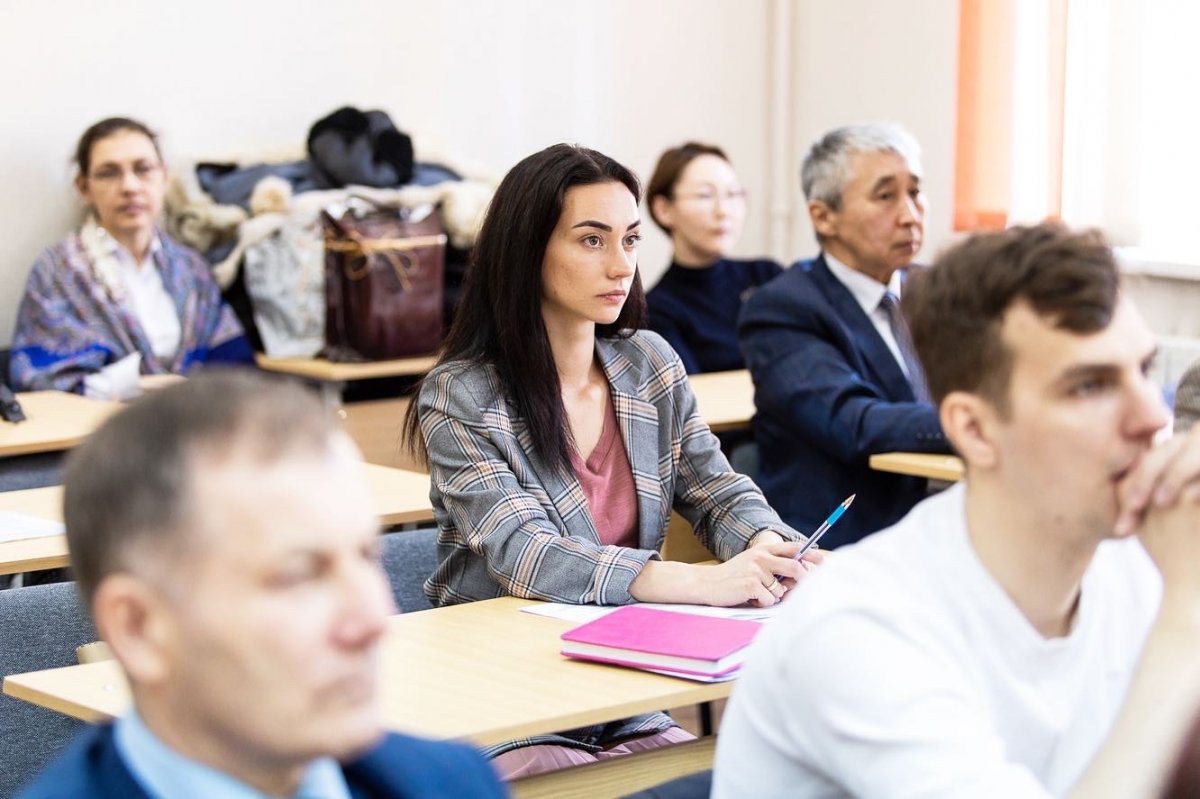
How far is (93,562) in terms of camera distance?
1.04 m

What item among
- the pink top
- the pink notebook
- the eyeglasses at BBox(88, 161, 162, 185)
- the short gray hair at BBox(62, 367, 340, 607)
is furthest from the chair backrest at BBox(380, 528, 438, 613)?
the eyeglasses at BBox(88, 161, 162, 185)

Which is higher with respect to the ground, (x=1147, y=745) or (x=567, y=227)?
A: (x=567, y=227)

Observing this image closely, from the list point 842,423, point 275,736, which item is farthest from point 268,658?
point 842,423

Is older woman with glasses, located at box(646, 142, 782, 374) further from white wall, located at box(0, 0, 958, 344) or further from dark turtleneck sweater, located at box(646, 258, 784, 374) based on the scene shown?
white wall, located at box(0, 0, 958, 344)

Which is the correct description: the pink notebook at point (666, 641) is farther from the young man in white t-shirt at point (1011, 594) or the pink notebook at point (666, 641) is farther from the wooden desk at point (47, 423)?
the wooden desk at point (47, 423)

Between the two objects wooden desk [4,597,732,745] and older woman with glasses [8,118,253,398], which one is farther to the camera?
older woman with glasses [8,118,253,398]

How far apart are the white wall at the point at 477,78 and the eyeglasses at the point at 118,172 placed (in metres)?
0.48

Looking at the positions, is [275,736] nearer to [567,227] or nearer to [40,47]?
[567,227]

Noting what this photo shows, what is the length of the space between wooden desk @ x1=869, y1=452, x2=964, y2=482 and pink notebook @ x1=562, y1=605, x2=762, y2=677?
1198mm

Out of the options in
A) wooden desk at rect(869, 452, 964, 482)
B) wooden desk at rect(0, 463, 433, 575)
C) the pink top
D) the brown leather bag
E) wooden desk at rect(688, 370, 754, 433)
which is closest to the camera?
the pink top

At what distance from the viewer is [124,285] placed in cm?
517

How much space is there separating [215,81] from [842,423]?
331 centimetres

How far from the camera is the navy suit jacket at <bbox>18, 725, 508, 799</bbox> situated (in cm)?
106

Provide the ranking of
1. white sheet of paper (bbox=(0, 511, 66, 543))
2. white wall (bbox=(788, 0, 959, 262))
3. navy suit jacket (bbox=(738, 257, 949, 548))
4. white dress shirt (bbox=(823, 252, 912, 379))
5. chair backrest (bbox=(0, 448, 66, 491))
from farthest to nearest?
white wall (bbox=(788, 0, 959, 262)) < chair backrest (bbox=(0, 448, 66, 491)) < white dress shirt (bbox=(823, 252, 912, 379)) < navy suit jacket (bbox=(738, 257, 949, 548)) < white sheet of paper (bbox=(0, 511, 66, 543))
